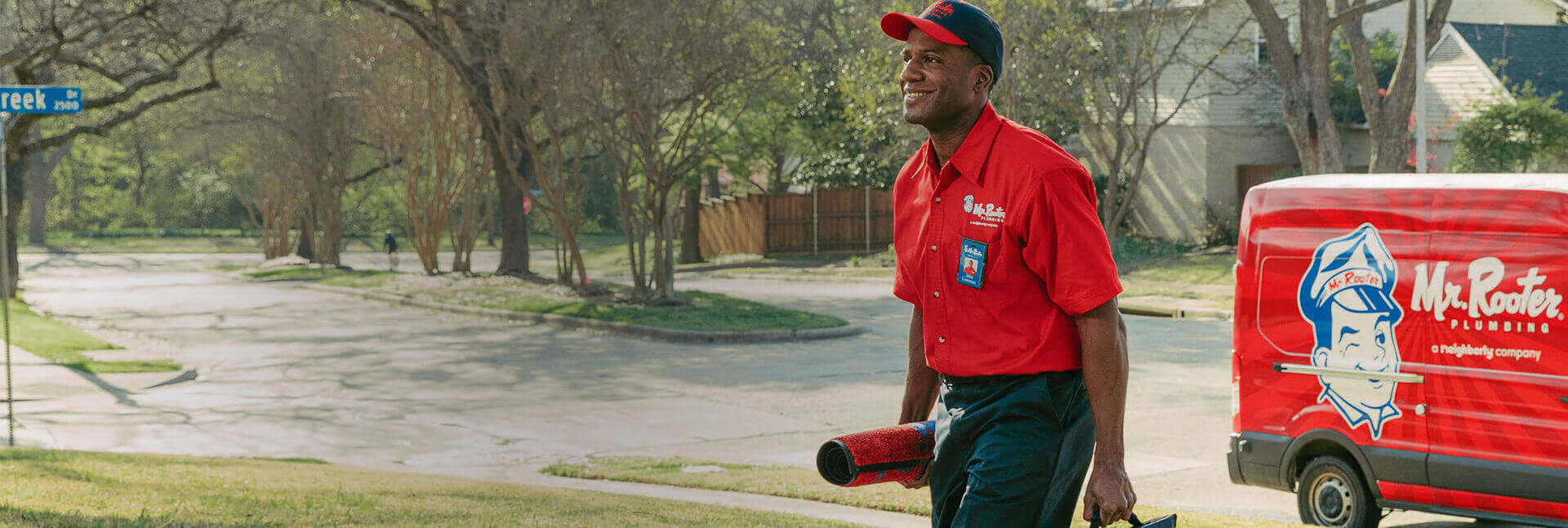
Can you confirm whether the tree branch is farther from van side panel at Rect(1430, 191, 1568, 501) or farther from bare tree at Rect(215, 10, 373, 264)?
bare tree at Rect(215, 10, 373, 264)

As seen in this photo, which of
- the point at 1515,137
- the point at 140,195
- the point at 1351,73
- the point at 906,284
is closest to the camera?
the point at 906,284

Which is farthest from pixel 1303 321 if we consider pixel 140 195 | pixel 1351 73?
pixel 140 195

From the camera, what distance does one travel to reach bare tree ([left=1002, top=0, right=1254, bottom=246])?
94.4ft

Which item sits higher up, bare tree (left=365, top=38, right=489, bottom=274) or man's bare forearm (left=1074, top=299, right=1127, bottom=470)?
bare tree (left=365, top=38, right=489, bottom=274)

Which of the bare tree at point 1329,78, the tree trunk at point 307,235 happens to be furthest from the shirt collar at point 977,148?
the tree trunk at point 307,235

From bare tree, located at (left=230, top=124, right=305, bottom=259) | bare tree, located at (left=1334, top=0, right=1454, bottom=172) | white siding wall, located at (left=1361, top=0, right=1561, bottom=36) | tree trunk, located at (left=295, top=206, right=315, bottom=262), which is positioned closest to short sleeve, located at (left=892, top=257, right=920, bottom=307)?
bare tree, located at (left=1334, top=0, right=1454, bottom=172)

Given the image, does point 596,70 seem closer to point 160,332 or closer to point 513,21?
point 513,21

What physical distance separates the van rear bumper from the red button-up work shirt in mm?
5163

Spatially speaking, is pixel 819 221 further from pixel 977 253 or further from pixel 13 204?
pixel 977 253

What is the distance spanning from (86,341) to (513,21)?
7.96 meters

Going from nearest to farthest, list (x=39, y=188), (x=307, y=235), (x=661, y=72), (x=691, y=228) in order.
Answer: (x=661, y=72)
(x=691, y=228)
(x=307, y=235)
(x=39, y=188)

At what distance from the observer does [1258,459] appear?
26.9ft

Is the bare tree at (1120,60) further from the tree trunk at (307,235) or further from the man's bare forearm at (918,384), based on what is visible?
the tree trunk at (307,235)

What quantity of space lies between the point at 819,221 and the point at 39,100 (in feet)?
109
